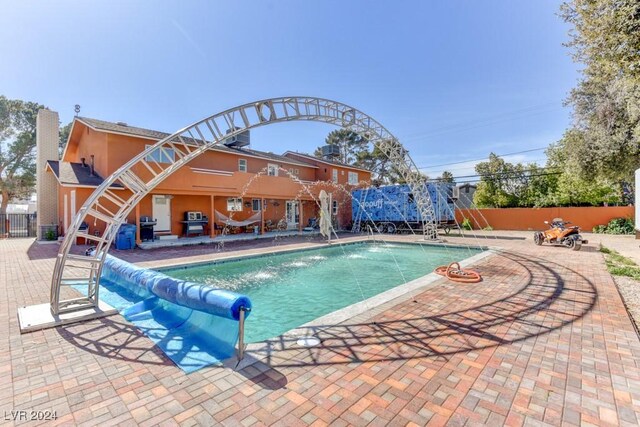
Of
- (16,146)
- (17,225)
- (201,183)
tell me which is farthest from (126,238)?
(16,146)

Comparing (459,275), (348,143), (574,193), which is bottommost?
(459,275)

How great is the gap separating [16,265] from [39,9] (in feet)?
21.7

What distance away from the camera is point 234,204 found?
17.7 meters

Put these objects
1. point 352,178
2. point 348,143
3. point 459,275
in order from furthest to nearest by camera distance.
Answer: point 348,143
point 352,178
point 459,275

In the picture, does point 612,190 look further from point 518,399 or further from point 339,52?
point 518,399

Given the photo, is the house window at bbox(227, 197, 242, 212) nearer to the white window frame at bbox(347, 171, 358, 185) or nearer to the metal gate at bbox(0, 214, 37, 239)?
the white window frame at bbox(347, 171, 358, 185)

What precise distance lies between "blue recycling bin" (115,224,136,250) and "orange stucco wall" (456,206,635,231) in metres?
21.4

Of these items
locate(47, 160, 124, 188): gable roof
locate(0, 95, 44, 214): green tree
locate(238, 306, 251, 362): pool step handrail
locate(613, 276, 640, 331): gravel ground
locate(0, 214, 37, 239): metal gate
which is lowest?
locate(613, 276, 640, 331): gravel ground

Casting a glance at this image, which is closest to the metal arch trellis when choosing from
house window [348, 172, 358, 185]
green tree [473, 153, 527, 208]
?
house window [348, 172, 358, 185]

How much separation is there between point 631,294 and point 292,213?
57.5 feet

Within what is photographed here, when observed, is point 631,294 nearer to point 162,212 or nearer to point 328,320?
point 328,320

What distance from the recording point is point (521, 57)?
41.9ft

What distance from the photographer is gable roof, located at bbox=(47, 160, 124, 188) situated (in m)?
12.1

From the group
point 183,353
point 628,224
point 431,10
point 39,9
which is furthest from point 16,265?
point 628,224
